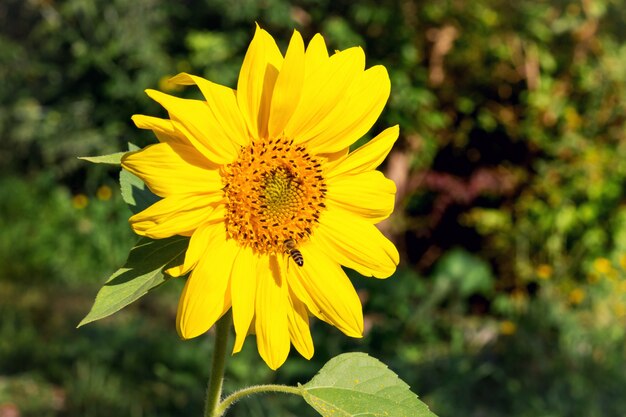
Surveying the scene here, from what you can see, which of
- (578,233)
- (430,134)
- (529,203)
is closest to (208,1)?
(430,134)

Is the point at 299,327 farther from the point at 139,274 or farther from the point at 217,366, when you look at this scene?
the point at 139,274

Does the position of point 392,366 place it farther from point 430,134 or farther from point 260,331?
point 430,134

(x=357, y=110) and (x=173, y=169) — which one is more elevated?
(x=357, y=110)

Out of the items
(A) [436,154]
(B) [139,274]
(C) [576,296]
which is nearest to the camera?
(B) [139,274]

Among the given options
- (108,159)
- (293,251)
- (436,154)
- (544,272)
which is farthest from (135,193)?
(436,154)

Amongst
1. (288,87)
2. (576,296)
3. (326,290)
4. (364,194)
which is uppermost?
(288,87)

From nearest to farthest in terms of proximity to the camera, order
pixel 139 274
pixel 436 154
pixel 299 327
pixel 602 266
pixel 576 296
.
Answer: pixel 139 274 → pixel 299 327 → pixel 576 296 → pixel 602 266 → pixel 436 154

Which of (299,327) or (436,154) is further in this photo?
(436,154)
